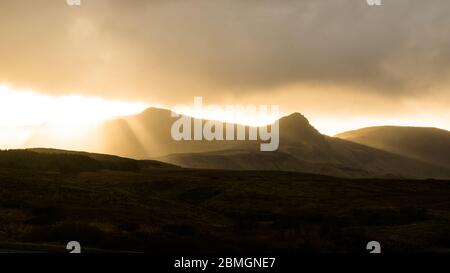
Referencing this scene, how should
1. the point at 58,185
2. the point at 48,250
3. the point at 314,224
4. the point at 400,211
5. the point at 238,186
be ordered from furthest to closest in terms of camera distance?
the point at 238,186 < the point at 58,185 < the point at 400,211 < the point at 314,224 < the point at 48,250

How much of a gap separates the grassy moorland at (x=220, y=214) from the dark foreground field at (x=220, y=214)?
103mm

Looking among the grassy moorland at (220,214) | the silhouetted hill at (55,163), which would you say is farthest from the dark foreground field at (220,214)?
the silhouetted hill at (55,163)

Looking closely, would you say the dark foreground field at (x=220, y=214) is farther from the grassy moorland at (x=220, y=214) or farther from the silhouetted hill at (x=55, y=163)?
the silhouetted hill at (x=55, y=163)

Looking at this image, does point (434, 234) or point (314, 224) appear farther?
point (314, 224)

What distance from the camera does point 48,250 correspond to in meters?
33.4

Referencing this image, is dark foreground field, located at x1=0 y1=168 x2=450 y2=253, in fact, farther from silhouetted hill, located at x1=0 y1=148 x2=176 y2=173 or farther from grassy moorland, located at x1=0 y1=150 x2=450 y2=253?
silhouetted hill, located at x1=0 y1=148 x2=176 y2=173

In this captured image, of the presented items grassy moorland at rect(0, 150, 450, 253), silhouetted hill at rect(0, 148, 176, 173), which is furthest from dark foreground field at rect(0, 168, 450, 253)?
silhouetted hill at rect(0, 148, 176, 173)

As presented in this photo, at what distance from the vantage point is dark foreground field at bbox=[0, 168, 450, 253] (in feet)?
157

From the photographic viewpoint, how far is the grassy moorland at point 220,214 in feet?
157

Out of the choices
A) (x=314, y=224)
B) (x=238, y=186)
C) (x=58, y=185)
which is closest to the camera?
(x=314, y=224)
